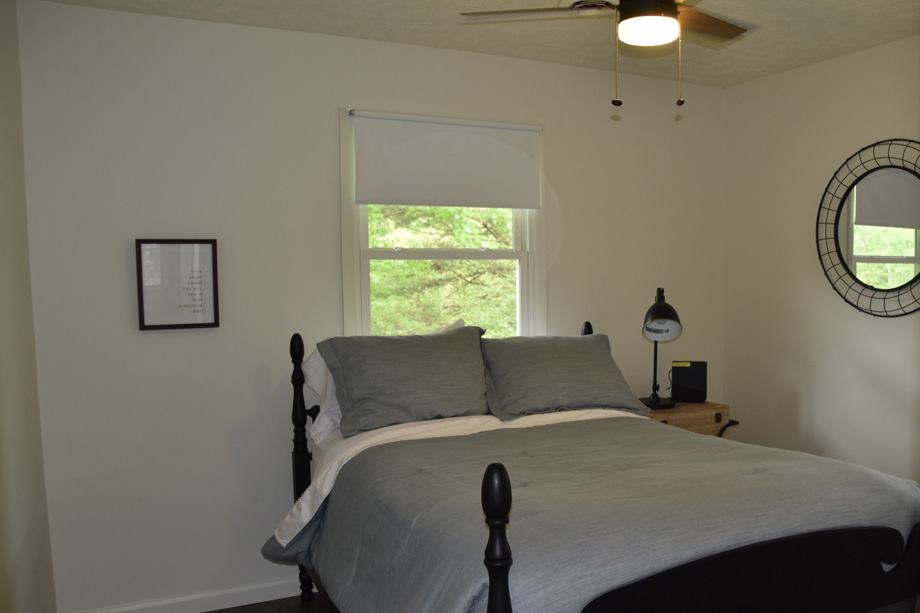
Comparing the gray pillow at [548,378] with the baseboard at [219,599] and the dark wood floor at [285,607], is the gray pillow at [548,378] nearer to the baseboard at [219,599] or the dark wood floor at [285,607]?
the dark wood floor at [285,607]

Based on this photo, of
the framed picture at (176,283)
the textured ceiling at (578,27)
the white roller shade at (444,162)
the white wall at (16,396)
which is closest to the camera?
the white wall at (16,396)

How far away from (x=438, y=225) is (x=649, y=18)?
64.1 inches

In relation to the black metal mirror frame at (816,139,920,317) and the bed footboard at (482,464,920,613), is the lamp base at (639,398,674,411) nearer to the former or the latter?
the black metal mirror frame at (816,139,920,317)

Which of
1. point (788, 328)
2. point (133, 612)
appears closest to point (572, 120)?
point (788, 328)

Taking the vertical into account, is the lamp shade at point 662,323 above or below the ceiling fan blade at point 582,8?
below

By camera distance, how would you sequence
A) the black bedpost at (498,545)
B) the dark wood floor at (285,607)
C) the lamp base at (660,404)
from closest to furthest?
the black bedpost at (498,545) < the dark wood floor at (285,607) < the lamp base at (660,404)

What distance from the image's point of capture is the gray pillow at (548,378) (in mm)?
2928

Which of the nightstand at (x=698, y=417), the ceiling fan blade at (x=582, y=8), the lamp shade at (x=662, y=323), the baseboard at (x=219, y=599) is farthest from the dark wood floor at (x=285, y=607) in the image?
the ceiling fan blade at (x=582, y=8)

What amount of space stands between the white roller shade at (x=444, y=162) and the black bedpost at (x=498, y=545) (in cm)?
210

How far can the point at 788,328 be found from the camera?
153 inches

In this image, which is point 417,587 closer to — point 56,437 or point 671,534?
point 671,534

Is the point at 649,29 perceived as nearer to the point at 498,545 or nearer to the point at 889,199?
the point at 498,545

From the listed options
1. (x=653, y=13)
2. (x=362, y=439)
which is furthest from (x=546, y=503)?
(x=653, y=13)

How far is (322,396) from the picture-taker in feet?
9.86
